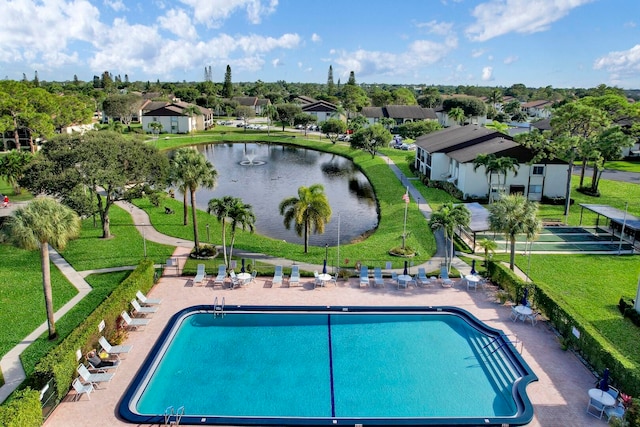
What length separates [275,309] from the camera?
26.0 metres

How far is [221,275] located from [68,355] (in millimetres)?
11738

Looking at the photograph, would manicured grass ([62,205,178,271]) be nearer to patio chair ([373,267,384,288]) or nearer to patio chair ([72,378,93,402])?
patio chair ([72,378,93,402])

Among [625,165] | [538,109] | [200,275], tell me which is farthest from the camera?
[538,109]

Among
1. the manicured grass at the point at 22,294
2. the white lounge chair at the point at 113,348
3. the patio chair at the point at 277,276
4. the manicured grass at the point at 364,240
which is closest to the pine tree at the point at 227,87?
the manicured grass at the point at 364,240

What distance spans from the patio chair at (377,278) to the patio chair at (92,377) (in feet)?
50.6

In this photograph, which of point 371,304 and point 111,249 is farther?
point 111,249

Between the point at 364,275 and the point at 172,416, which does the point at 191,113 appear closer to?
the point at 364,275

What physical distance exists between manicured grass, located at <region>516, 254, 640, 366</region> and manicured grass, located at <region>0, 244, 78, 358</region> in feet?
85.3

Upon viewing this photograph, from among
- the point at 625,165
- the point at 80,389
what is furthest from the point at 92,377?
the point at 625,165

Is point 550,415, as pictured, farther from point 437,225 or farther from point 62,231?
point 62,231

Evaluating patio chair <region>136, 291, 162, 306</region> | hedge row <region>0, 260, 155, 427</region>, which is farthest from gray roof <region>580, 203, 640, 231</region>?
hedge row <region>0, 260, 155, 427</region>

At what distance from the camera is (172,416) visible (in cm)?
1725

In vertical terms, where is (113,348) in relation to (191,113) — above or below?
below

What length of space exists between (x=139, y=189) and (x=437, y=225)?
22041mm
